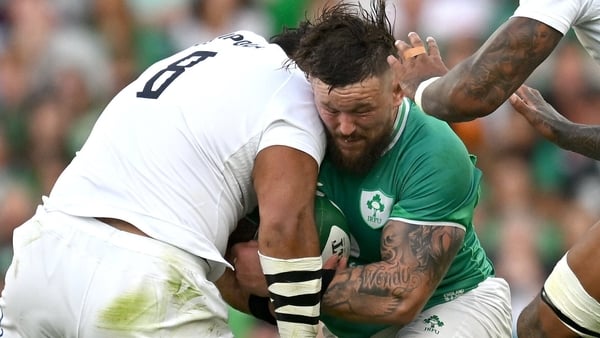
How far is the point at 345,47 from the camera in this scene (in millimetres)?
4766

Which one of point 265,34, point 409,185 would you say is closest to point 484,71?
point 409,185

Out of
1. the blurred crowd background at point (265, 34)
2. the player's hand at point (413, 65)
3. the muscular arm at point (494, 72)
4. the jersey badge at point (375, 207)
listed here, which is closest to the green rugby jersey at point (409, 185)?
the jersey badge at point (375, 207)

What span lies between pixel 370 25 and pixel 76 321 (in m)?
1.64

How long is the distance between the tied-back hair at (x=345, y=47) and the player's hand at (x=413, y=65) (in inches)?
2.4

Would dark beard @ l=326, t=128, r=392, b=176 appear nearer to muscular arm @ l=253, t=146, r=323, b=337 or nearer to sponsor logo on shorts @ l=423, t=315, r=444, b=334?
muscular arm @ l=253, t=146, r=323, b=337

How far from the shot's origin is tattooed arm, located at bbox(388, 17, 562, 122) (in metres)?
4.41

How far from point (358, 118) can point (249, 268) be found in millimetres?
756

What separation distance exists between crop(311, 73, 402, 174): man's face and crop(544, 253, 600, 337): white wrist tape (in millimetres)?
882

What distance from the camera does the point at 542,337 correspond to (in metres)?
4.97

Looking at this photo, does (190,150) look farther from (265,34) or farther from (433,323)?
(265,34)

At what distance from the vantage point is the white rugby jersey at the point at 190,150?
452 centimetres

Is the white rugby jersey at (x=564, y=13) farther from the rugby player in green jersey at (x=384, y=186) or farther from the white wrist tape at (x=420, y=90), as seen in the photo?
the rugby player in green jersey at (x=384, y=186)

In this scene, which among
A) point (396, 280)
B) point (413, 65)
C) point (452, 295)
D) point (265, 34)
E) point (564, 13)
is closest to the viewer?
point (564, 13)

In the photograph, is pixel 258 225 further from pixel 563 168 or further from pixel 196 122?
pixel 563 168
